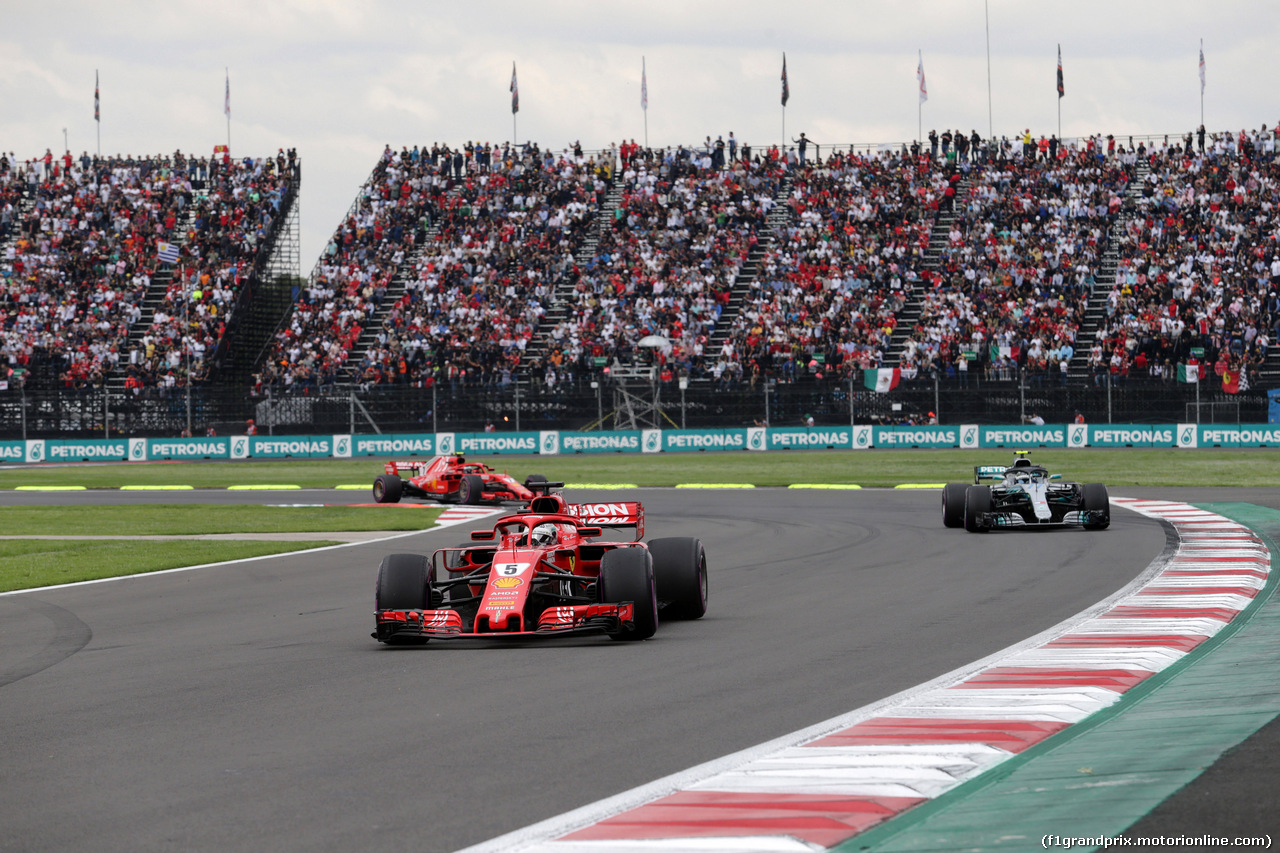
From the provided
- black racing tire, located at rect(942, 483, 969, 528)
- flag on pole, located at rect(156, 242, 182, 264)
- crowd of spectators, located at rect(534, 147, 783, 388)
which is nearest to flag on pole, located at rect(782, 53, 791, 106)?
crowd of spectators, located at rect(534, 147, 783, 388)

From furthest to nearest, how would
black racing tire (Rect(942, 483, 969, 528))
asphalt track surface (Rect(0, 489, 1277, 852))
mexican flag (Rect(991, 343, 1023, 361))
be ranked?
mexican flag (Rect(991, 343, 1023, 361))
black racing tire (Rect(942, 483, 969, 528))
asphalt track surface (Rect(0, 489, 1277, 852))

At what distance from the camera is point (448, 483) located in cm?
3025

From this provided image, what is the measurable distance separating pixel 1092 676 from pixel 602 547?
4391 millimetres

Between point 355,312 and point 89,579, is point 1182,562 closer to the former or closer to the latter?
point 89,579

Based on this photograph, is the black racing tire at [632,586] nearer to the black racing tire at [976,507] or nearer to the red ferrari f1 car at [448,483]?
the black racing tire at [976,507]

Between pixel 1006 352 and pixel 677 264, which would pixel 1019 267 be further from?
pixel 677 264

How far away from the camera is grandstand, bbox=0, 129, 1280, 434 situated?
144ft

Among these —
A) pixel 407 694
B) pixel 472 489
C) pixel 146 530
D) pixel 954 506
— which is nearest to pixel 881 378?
pixel 472 489

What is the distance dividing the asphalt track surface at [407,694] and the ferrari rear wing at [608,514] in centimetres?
111

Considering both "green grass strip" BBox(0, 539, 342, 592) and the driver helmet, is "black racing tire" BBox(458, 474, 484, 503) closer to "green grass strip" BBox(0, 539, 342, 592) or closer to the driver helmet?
"green grass strip" BBox(0, 539, 342, 592)

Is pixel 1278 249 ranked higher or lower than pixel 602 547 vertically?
higher

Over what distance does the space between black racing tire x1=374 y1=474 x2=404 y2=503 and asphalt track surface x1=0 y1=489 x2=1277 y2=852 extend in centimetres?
1287

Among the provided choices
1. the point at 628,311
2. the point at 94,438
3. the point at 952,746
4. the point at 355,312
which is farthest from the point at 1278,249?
the point at 952,746

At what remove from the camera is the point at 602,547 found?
1198cm
